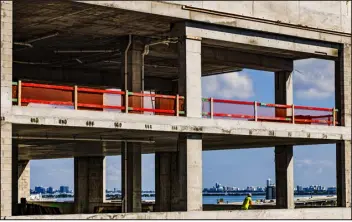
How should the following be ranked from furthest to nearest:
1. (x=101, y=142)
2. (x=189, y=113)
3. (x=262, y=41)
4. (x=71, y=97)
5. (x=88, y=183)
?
(x=88, y=183) < (x=101, y=142) < (x=262, y=41) < (x=189, y=113) < (x=71, y=97)

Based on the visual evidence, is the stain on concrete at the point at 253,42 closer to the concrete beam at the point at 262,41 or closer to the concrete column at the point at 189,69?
the concrete beam at the point at 262,41

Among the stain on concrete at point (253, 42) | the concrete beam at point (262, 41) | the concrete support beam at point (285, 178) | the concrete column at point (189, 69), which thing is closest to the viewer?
the concrete column at point (189, 69)

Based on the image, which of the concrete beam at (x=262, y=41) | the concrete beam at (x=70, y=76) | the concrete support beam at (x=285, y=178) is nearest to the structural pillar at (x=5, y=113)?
the concrete beam at (x=262, y=41)

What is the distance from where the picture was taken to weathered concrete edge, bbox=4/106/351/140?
3462 cm

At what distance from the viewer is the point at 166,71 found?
55719mm

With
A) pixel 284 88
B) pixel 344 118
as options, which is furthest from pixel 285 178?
pixel 344 118

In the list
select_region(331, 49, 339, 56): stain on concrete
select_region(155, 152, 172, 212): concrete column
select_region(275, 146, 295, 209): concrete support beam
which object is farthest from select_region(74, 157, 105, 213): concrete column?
select_region(331, 49, 339, 56): stain on concrete

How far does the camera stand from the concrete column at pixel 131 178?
4647cm

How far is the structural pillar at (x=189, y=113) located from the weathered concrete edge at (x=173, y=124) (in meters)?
0.57

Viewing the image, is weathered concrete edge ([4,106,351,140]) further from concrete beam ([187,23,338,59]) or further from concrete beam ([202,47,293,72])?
concrete beam ([202,47,293,72])

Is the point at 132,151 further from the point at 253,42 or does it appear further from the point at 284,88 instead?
the point at 284,88

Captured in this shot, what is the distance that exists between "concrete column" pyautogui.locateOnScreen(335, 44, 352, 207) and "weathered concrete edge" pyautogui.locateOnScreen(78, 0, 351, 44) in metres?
1.28

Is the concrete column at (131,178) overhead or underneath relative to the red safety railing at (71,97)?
underneath

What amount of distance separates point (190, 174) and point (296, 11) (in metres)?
10.1
